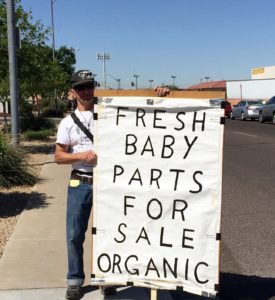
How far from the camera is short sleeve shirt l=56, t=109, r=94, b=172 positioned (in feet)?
13.1

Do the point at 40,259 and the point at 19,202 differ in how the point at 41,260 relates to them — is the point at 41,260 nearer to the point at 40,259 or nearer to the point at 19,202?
the point at 40,259

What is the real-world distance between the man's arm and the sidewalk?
1.13 m

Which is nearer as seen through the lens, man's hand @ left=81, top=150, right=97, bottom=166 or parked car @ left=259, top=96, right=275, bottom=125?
man's hand @ left=81, top=150, right=97, bottom=166

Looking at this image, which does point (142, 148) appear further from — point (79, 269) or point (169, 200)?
point (79, 269)

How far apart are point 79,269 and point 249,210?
381 cm

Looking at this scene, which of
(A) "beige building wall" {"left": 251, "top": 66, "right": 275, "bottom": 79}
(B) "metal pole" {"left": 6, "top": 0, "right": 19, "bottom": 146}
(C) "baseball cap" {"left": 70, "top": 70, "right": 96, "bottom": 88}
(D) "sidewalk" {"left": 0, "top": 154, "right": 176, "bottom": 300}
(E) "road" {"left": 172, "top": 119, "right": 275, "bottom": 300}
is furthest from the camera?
(A) "beige building wall" {"left": 251, "top": 66, "right": 275, "bottom": 79}

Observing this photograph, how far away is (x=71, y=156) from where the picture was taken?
13.0 feet

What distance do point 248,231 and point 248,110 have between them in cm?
2663

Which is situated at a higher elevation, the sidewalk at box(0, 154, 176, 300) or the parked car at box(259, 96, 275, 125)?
the parked car at box(259, 96, 275, 125)

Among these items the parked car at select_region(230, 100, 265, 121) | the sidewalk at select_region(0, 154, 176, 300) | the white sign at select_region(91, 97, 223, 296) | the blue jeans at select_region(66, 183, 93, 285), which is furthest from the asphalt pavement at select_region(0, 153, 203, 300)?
the parked car at select_region(230, 100, 265, 121)

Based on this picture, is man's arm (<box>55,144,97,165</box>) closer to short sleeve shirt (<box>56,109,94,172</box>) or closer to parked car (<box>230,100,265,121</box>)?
short sleeve shirt (<box>56,109,94,172</box>)

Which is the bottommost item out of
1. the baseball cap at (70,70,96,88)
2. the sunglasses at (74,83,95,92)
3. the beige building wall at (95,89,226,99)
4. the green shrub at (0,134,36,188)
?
the green shrub at (0,134,36,188)

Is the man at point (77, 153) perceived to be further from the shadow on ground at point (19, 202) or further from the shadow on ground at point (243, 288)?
the shadow on ground at point (19, 202)

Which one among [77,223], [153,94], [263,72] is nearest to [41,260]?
[77,223]
